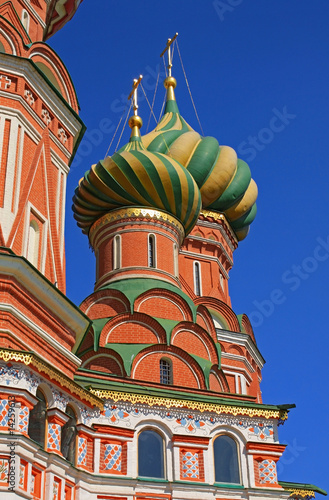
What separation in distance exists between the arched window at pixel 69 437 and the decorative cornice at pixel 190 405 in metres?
0.69

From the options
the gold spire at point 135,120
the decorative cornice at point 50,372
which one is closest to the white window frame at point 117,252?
the gold spire at point 135,120

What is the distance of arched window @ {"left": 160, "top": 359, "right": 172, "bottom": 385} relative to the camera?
13.7m

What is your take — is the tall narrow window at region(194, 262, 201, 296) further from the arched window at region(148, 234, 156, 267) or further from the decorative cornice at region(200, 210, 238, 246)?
the arched window at region(148, 234, 156, 267)

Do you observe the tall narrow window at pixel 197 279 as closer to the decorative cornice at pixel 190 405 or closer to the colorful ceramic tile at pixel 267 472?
the decorative cornice at pixel 190 405

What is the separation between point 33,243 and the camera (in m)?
10.9

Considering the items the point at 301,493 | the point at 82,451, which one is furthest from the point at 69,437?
the point at 301,493

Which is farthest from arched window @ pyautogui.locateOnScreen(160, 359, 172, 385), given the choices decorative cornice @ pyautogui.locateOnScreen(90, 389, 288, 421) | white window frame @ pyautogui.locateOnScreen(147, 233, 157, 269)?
white window frame @ pyautogui.locateOnScreen(147, 233, 157, 269)

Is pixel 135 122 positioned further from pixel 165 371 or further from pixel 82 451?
pixel 82 451

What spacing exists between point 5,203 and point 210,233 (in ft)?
34.5

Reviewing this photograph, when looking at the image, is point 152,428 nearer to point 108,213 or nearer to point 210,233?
point 108,213

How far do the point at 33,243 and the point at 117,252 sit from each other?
17.4 ft

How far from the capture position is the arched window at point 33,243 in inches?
422

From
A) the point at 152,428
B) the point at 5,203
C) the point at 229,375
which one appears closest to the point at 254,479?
the point at 152,428

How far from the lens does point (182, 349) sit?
13992 millimetres
